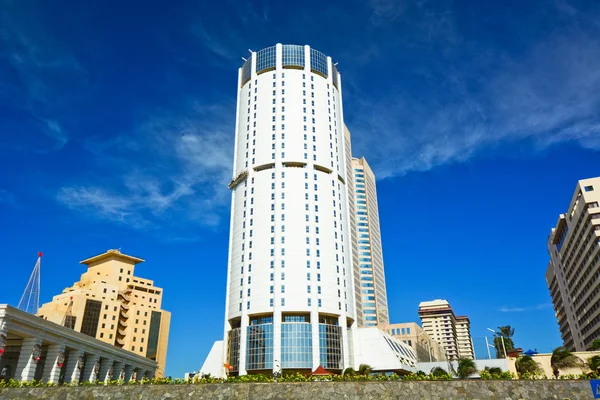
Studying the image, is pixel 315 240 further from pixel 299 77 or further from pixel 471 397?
pixel 471 397

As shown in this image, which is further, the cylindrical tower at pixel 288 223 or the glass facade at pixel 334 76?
the glass facade at pixel 334 76

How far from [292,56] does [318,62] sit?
7.73 meters

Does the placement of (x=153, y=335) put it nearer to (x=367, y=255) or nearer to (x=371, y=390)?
(x=367, y=255)

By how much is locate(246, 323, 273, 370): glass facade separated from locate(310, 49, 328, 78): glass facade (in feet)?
224

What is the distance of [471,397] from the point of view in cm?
3472

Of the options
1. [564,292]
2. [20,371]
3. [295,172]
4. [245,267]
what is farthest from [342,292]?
[564,292]

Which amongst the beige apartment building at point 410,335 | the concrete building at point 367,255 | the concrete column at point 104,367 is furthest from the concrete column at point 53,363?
the beige apartment building at point 410,335

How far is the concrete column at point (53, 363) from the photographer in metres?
63.2

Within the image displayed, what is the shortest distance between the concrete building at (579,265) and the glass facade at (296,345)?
59698mm

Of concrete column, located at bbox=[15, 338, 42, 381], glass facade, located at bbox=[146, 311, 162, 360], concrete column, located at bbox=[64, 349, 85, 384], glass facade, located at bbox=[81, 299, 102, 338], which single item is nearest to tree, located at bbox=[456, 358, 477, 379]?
concrete column, located at bbox=[15, 338, 42, 381]

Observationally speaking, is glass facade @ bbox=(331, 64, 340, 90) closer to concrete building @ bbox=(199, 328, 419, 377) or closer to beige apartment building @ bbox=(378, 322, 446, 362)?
concrete building @ bbox=(199, 328, 419, 377)

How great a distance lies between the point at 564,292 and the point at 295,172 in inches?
3623

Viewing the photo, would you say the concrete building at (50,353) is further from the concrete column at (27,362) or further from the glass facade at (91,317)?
the glass facade at (91,317)

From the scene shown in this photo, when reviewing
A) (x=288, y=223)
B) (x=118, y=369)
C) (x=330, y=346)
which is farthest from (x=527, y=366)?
(x=118, y=369)
